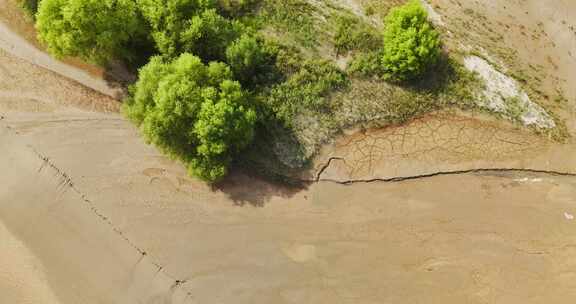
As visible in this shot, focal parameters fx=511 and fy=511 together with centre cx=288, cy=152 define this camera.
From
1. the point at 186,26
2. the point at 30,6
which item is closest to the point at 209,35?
the point at 186,26

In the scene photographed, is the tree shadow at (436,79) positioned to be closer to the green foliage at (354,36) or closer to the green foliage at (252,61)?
the green foliage at (354,36)

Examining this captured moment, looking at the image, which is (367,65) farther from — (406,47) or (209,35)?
(209,35)

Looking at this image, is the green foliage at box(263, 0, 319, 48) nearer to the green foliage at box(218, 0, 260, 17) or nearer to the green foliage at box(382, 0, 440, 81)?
the green foliage at box(218, 0, 260, 17)

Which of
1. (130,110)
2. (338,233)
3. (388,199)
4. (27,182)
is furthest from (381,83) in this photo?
(27,182)

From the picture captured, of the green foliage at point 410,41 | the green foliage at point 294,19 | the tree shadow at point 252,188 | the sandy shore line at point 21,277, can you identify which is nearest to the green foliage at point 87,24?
the green foliage at point 294,19

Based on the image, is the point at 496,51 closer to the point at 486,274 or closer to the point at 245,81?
the point at 486,274

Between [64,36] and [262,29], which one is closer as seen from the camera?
[64,36]
